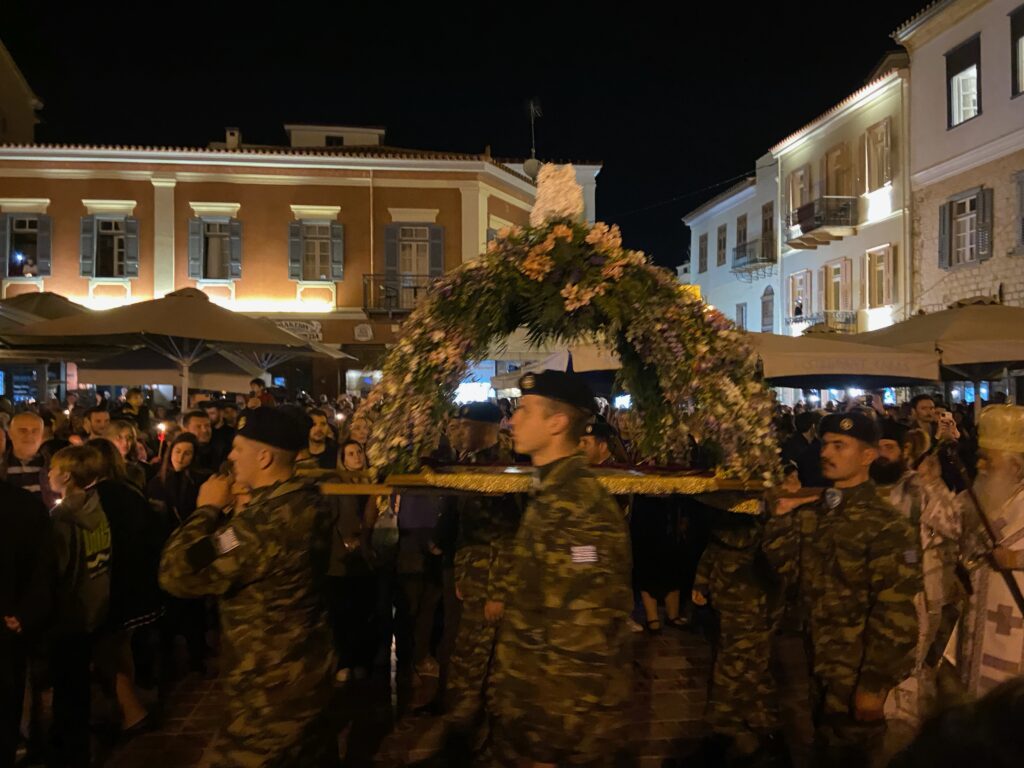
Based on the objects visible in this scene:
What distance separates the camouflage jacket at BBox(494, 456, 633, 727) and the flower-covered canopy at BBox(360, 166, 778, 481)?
1.24 meters

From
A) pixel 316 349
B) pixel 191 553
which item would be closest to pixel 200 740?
pixel 191 553

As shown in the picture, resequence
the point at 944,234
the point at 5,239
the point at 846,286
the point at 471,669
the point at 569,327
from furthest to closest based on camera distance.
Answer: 1. the point at 846,286
2. the point at 5,239
3. the point at 944,234
4. the point at 471,669
5. the point at 569,327

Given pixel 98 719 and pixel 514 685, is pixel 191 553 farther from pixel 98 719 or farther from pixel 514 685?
pixel 98 719

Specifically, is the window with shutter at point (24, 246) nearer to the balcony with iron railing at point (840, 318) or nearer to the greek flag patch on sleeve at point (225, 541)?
the balcony with iron railing at point (840, 318)

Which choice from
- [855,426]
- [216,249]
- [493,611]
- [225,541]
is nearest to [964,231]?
[855,426]

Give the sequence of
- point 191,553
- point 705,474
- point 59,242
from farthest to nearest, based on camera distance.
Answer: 1. point 59,242
2. point 705,474
3. point 191,553

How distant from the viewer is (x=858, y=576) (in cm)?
423

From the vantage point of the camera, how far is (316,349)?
12172 millimetres

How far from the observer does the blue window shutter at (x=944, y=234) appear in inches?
824

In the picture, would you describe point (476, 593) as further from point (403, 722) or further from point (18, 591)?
point (18, 591)

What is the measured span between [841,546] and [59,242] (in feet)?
89.2

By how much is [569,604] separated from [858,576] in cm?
173

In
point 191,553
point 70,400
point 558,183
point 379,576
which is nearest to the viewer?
point 191,553

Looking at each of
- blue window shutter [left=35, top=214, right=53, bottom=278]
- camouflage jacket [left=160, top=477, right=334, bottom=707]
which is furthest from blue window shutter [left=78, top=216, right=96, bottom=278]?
camouflage jacket [left=160, top=477, right=334, bottom=707]
